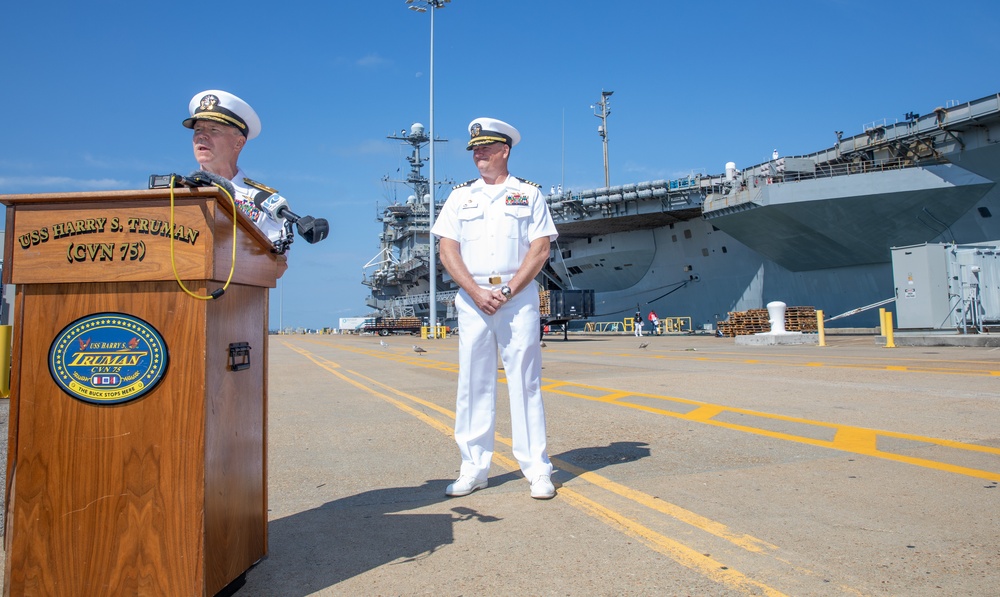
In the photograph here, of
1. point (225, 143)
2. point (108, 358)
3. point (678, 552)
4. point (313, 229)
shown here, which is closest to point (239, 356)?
point (108, 358)

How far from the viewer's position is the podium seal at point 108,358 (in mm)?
1937

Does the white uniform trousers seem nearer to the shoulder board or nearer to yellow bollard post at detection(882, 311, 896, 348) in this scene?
the shoulder board

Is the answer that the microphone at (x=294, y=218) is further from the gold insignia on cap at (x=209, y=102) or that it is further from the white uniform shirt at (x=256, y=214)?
the gold insignia on cap at (x=209, y=102)

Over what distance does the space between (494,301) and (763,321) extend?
26518 millimetres

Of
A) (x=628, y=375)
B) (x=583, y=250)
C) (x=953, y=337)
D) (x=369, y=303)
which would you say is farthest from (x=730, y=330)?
(x=369, y=303)

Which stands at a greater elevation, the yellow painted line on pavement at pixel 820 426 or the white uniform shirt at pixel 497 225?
the white uniform shirt at pixel 497 225

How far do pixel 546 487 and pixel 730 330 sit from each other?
27892mm

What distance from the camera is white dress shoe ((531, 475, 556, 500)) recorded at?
10.8 feet

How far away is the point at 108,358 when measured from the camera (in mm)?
1953

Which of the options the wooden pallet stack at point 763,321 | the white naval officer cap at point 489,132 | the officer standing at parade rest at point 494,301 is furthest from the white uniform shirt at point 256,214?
the wooden pallet stack at point 763,321

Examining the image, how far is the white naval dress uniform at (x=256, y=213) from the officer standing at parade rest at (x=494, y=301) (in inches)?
47.0

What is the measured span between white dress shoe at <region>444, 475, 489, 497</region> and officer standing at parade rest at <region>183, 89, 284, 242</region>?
1620 mm

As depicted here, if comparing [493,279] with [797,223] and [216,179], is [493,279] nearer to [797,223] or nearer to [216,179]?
[216,179]

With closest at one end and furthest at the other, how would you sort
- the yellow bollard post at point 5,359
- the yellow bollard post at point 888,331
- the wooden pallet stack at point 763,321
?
the yellow bollard post at point 5,359 → the yellow bollard post at point 888,331 → the wooden pallet stack at point 763,321
